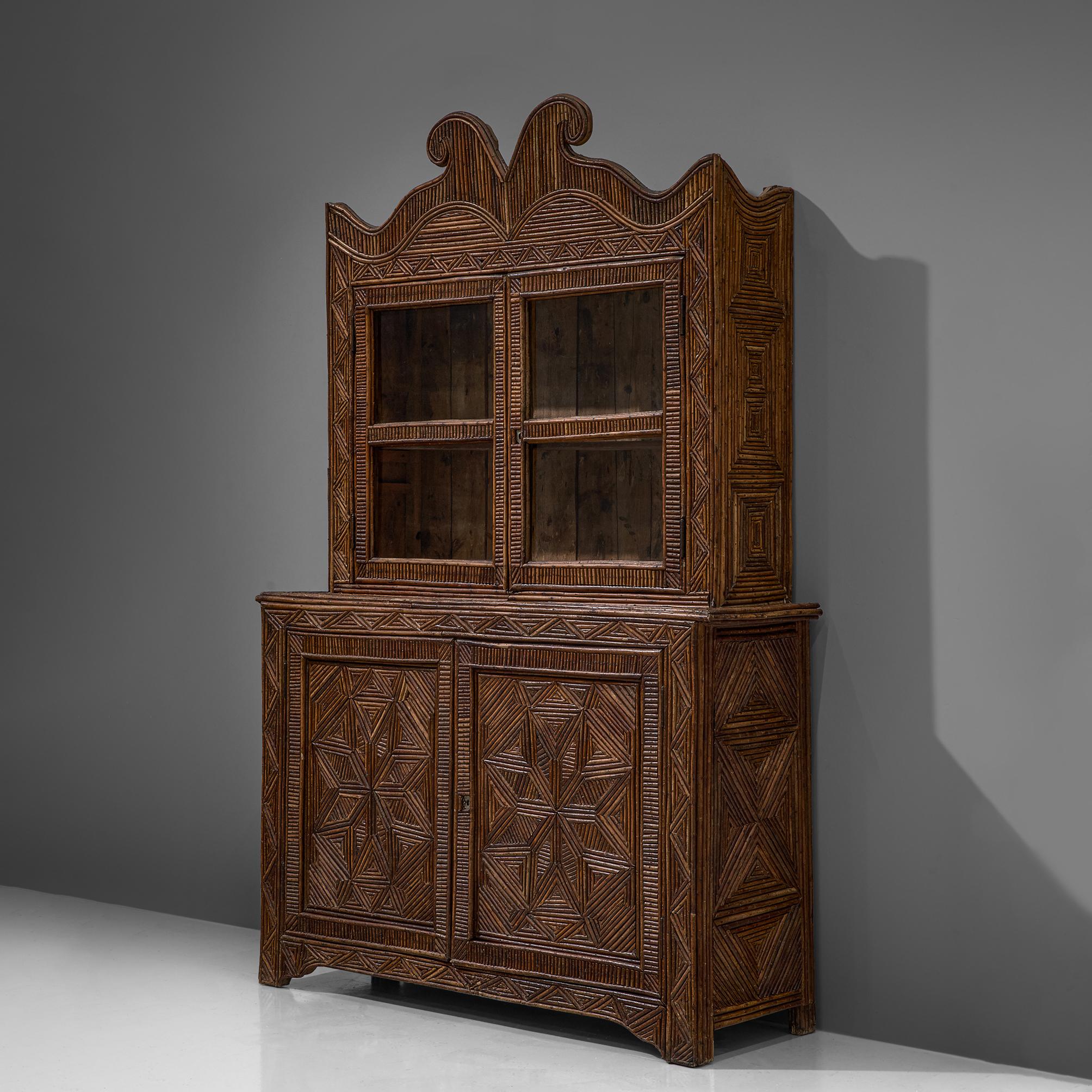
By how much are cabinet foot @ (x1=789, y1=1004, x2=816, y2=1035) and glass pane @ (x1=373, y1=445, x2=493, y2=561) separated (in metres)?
1.46

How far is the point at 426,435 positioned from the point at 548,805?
1069 mm

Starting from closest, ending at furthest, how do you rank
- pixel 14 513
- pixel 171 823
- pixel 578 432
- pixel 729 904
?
1. pixel 729 904
2. pixel 578 432
3. pixel 171 823
4. pixel 14 513

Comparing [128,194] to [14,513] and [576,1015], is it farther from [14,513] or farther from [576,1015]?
[576,1015]

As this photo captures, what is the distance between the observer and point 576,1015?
4.27 m

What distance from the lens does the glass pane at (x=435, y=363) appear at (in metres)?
4.39

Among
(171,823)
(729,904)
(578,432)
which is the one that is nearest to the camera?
(729,904)

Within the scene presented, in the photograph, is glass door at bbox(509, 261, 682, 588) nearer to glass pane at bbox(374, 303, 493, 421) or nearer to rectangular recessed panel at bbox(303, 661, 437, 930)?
glass pane at bbox(374, 303, 493, 421)

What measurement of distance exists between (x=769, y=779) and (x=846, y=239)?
1.38 metres

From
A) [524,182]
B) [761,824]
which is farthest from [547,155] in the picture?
[761,824]

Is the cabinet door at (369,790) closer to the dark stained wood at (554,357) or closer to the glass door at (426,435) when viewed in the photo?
the glass door at (426,435)

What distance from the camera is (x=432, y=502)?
14.9 feet

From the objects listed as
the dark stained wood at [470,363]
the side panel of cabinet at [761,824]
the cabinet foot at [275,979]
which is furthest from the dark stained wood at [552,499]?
the cabinet foot at [275,979]

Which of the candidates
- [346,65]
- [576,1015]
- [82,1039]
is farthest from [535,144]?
[82,1039]

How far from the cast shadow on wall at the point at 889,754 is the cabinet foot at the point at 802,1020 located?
0.05m
